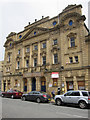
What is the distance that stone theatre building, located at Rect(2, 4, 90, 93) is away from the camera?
1928cm

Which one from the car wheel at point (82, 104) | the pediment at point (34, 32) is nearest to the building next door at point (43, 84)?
the pediment at point (34, 32)

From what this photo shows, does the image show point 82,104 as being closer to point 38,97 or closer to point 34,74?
point 38,97

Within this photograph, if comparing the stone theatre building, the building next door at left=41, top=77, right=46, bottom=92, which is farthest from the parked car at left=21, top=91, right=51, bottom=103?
the building next door at left=41, top=77, right=46, bottom=92

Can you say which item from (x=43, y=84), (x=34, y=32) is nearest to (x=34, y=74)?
(x=43, y=84)

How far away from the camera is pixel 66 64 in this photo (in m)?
20.5

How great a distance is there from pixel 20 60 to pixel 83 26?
15.9 m

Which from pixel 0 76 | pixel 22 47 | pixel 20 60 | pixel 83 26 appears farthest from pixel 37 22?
pixel 0 76

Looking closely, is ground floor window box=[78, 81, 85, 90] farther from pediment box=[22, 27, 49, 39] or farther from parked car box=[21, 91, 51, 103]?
pediment box=[22, 27, 49, 39]

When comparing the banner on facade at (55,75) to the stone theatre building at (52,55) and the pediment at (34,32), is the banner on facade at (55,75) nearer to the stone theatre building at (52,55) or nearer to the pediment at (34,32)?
the stone theatre building at (52,55)

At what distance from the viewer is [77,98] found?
12.1 meters

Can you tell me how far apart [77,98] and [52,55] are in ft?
38.5

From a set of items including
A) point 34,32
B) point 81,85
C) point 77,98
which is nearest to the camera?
point 77,98

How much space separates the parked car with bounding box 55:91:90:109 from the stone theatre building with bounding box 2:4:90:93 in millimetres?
6037

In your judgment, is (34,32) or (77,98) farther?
(34,32)
